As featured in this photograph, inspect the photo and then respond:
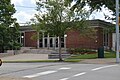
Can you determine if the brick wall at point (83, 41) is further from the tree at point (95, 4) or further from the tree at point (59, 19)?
the tree at point (59, 19)

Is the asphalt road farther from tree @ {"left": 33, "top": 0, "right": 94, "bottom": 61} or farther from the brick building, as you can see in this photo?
the brick building

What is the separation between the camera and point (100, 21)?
184 feet

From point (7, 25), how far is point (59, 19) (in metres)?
20.9

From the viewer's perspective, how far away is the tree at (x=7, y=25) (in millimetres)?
51438

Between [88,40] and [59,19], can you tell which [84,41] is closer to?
[88,40]

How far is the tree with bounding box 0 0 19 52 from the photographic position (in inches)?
2025

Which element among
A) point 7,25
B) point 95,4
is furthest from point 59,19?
point 7,25

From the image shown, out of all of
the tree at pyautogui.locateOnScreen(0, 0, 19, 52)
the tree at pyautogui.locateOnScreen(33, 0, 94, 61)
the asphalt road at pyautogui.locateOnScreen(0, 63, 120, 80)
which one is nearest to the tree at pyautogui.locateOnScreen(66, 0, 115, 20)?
the tree at pyautogui.locateOnScreen(33, 0, 94, 61)

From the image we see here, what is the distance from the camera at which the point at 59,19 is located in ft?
109

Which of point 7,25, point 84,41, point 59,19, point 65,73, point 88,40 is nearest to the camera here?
point 65,73

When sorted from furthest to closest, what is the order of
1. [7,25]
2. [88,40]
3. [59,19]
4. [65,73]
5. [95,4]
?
[88,40], [7,25], [95,4], [59,19], [65,73]

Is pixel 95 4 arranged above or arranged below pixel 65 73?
above

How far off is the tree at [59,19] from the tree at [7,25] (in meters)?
18.5

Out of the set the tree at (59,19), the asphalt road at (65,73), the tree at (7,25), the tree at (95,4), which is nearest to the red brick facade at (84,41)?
the tree at (7,25)
